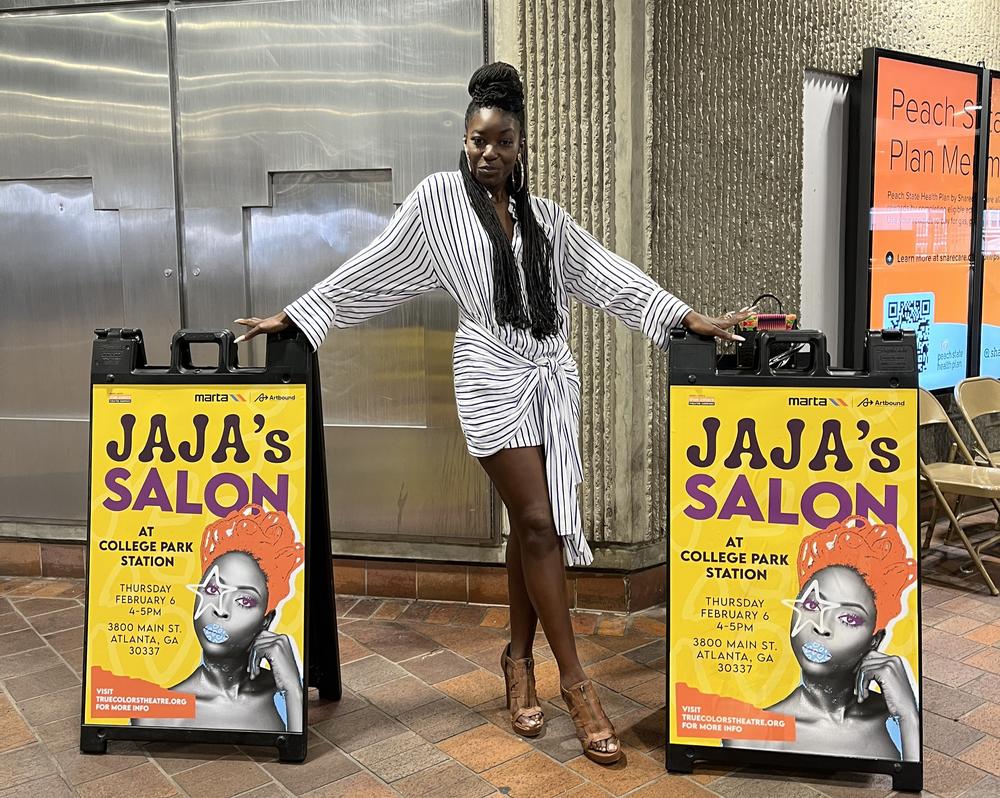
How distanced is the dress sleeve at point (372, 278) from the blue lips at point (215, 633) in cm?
92

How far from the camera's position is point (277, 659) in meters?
2.97

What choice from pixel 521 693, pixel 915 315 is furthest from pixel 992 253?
pixel 521 693

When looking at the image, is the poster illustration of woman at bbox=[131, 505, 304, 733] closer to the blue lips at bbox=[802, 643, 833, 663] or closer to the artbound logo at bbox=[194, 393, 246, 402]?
the artbound logo at bbox=[194, 393, 246, 402]

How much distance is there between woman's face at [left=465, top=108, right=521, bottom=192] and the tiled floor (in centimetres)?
178

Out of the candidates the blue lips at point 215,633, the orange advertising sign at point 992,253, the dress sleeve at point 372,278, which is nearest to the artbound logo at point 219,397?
the dress sleeve at point 372,278

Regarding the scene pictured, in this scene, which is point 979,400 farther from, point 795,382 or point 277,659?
point 277,659

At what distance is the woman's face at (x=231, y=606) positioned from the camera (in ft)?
9.77

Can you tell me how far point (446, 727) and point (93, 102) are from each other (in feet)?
11.0

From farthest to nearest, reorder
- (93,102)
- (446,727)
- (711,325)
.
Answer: (93,102), (446,727), (711,325)

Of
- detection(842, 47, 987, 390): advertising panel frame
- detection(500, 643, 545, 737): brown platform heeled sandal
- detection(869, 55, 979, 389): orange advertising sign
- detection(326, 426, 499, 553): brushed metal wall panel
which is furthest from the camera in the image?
detection(869, 55, 979, 389): orange advertising sign

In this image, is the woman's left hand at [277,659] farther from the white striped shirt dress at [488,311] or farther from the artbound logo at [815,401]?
the artbound logo at [815,401]

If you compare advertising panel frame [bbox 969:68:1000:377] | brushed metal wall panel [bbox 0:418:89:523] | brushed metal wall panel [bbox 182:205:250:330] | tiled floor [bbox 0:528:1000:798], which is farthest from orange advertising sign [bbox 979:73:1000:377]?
brushed metal wall panel [bbox 0:418:89:523]

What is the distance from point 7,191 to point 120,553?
2.61 metres

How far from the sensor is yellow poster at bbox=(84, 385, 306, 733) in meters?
2.98
